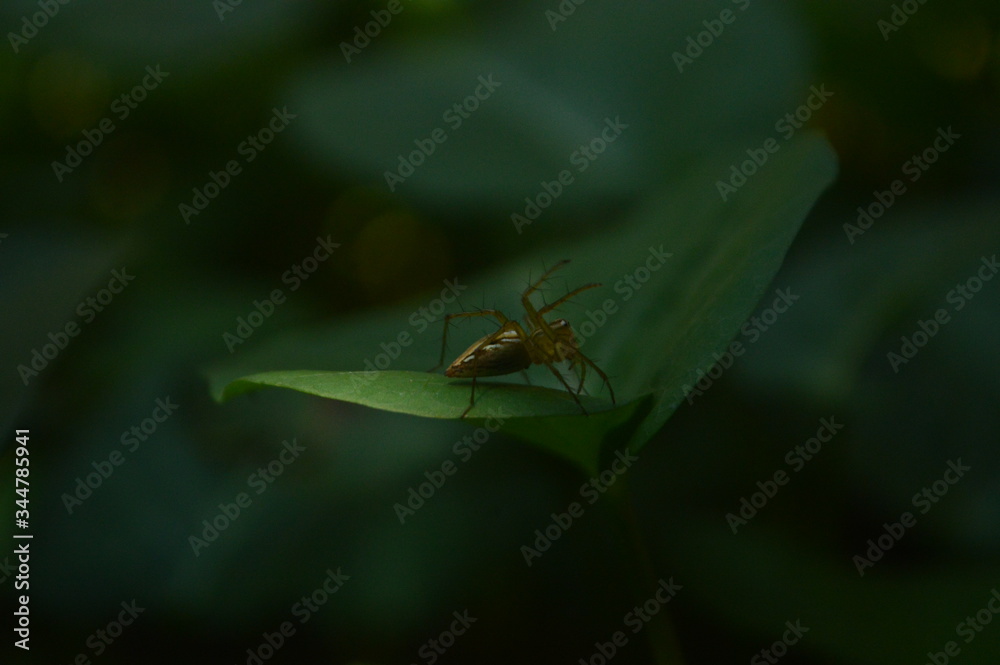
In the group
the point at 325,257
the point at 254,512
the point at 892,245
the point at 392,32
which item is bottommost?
the point at 254,512

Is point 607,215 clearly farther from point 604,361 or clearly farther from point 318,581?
point 318,581

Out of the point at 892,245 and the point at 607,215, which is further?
the point at 607,215

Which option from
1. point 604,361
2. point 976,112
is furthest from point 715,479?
point 976,112

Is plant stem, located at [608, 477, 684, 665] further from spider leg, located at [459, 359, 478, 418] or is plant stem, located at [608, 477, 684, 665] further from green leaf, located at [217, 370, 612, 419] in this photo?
spider leg, located at [459, 359, 478, 418]

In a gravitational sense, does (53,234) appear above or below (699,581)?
below

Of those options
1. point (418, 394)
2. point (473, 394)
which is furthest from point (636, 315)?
point (418, 394)

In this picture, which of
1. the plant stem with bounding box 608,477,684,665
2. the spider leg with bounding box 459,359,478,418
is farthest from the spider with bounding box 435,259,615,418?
the plant stem with bounding box 608,477,684,665

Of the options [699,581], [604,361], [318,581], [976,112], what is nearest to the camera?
[604,361]

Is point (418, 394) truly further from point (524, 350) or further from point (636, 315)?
point (636, 315)
